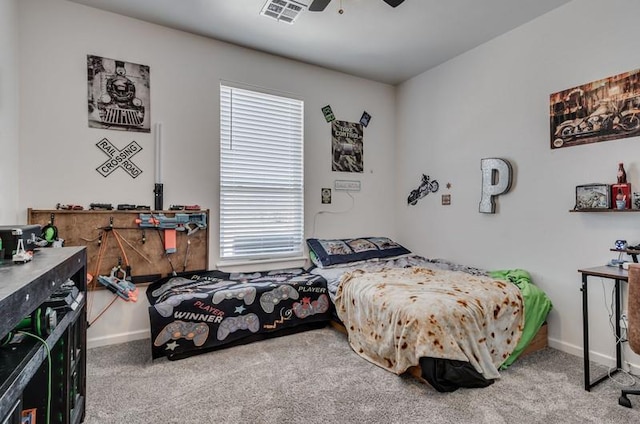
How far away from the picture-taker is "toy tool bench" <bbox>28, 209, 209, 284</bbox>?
8.63 feet

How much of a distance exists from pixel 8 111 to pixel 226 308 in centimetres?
208

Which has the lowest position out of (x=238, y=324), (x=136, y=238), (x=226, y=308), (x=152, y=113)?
(x=238, y=324)

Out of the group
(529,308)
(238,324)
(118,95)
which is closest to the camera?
(529,308)

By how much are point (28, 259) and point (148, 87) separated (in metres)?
2.16

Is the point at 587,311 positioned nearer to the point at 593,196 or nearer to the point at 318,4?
the point at 593,196

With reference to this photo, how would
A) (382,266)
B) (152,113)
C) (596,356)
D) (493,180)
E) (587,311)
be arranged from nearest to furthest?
1. (587,311)
2. (596,356)
3. (152,113)
4. (493,180)
5. (382,266)

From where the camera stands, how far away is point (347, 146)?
406cm

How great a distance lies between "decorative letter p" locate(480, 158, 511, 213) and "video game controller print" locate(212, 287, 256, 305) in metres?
2.38

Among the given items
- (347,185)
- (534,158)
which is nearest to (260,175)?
(347,185)

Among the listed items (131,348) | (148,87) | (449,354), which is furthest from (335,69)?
(131,348)

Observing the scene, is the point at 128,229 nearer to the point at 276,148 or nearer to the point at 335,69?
the point at 276,148

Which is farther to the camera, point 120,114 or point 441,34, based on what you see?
point 441,34

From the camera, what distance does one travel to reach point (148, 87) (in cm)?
296

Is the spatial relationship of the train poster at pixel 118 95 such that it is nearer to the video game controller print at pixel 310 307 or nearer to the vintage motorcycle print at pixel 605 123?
the video game controller print at pixel 310 307
